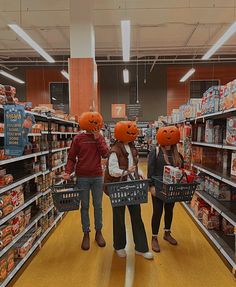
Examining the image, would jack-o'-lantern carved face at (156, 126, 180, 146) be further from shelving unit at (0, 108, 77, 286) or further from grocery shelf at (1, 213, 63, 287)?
grocery shelf at (1, 213, 63, 287)

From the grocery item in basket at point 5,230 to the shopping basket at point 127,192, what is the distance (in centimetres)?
113

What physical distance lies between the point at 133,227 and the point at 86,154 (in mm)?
1145

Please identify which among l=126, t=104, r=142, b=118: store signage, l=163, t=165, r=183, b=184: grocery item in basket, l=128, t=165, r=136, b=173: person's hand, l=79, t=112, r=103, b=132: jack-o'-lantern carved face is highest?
l=126, t=104, r=142, b=118: store signage

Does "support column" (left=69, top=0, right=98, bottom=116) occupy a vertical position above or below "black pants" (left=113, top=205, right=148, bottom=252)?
above

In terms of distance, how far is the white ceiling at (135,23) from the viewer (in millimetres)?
9086

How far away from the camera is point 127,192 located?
9.77ft

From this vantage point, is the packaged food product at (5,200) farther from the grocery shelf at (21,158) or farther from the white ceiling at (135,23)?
the white ceiling at (135,23)

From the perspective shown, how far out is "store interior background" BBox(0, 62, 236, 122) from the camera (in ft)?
57.9

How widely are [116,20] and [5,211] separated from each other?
361 inches

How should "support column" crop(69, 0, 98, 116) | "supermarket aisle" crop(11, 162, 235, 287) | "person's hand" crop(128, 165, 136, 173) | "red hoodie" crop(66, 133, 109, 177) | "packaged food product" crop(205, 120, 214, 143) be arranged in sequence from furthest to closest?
"support column" crop(69, 0, 98, 116) < "packaged food product" crop(205, 120, 214, 143) < "red hoodie" crop(66, 133, 109, 177) < "person's hand" crop(128, 165, 136, 173) < "supermarket aisle" crop(11, 162, 235, 287)

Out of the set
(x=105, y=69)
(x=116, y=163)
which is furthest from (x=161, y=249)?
(x=105, y=69)

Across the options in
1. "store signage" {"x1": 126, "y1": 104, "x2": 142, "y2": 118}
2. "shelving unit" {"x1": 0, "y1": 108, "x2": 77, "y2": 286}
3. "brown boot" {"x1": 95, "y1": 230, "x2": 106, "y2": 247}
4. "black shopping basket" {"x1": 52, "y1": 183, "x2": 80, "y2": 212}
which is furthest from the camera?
"store signage" {"x1": 126, "y1": 104, "x2": 142, "y2": 118}

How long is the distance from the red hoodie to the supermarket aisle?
42.7 inches

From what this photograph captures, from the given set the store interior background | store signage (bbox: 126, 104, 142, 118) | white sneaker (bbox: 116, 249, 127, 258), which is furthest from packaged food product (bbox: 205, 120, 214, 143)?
the store interior background
